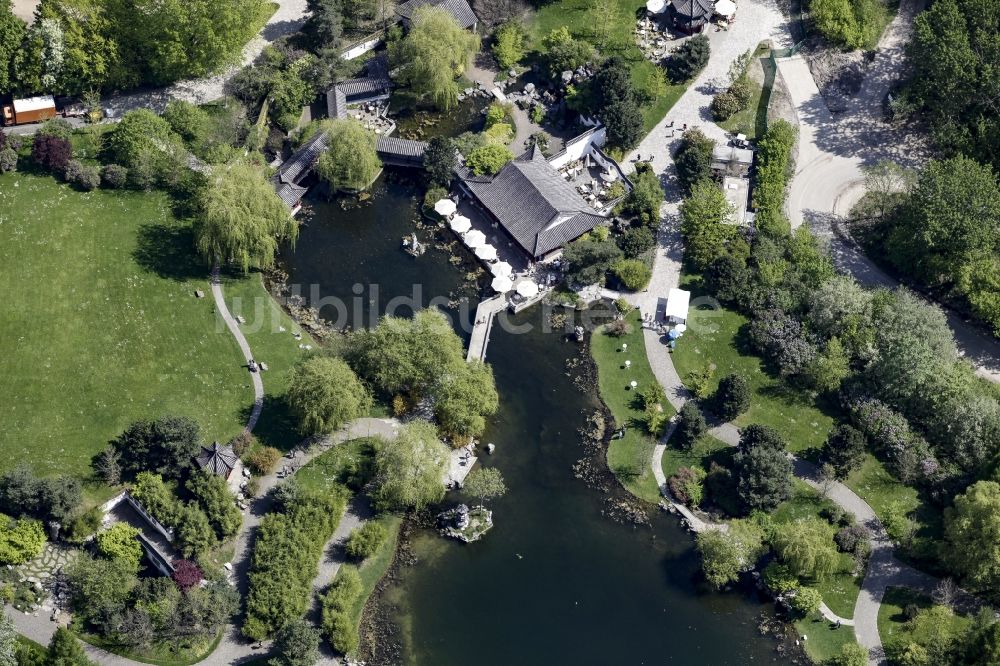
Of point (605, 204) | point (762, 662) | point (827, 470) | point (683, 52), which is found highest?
point (683, 52)

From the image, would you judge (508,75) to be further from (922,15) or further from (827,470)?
(827,470)

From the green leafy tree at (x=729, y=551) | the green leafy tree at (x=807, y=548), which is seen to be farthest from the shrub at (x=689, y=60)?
the green leafy tree at (x=807, y=548)

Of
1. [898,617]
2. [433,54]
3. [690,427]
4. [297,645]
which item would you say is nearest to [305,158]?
[433,54]

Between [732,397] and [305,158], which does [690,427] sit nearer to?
[732,397]

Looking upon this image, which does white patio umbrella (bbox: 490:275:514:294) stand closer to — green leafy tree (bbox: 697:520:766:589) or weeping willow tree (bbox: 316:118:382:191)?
weeping willow tree (bbox: 316:118:382:191)

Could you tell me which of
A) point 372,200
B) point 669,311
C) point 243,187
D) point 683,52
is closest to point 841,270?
point 669,311

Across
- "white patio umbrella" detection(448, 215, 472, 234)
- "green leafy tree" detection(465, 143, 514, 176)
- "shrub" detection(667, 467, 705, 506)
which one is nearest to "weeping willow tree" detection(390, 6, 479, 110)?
"green leafy tree" detection(465, 143, 514, 176)
